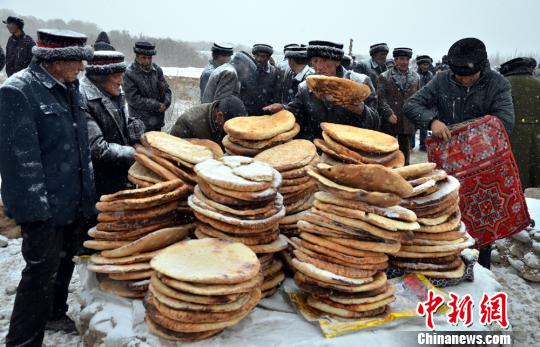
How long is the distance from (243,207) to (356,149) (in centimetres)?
80

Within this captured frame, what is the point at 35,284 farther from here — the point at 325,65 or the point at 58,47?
the point at 325,65

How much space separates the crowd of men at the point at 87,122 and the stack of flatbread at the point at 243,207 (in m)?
0.98

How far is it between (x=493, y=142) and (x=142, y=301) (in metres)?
2.76

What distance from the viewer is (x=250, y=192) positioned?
7.11ft

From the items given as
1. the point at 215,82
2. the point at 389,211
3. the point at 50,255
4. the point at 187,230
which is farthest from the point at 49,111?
the point at 215,82

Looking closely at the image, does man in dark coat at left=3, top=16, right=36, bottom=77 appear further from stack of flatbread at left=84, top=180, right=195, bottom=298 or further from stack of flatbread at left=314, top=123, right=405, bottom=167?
stack of flatbread at left=314, top=123, right=405, bottom=167

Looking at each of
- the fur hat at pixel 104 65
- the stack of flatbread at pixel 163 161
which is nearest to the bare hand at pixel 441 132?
the stack of flatbread at pixel 163 161

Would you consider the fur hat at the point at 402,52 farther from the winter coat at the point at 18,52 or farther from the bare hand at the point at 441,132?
the winter coat at the point at 18,52

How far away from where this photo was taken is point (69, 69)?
2750mm

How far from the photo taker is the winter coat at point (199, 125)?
3613 mm

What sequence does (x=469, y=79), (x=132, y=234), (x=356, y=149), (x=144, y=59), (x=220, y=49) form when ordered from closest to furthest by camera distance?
1. (x=132, y=234)
2. (x=356, y=149)
3. (x=469, y=79)
4. (x=144, y=59)
5. (x=220, y=49)

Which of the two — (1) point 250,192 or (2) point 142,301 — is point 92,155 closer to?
(2) point 142,301

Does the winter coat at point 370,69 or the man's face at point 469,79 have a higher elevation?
the man's face at point 469,79

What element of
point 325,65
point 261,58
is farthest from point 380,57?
point 325,65
